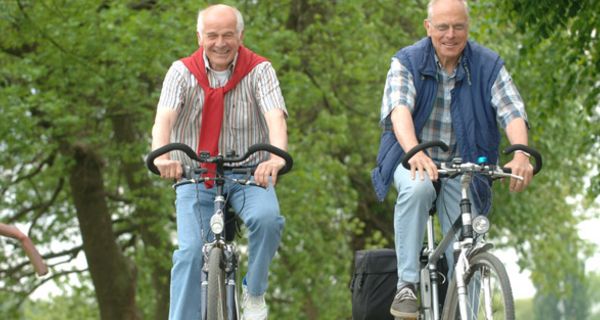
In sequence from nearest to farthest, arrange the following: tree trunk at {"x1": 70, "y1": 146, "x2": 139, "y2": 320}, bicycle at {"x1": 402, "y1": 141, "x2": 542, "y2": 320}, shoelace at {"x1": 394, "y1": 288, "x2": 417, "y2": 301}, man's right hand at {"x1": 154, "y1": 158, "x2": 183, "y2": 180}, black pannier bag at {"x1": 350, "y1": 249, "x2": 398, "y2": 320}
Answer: bicycle at {"x1": 402, "y1": 141, "x2": 542, "y2": 320}
man's right hand at {"x1": 154, "y1": 158, "x2": 183, "y2": 180}
shoelace at {"x1": 394, "y1": 288, "x2": 417, "y2": 301}
black pannier bag at {"x1": 350, "y1": 249, "x2": 398, "y2": 320}
tree trunk at {"x1": 70, "y1": 146, "x2": 139, "y2": 320}

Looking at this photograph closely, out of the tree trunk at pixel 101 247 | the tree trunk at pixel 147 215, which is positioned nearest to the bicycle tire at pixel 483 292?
the tree trunk at pixel 147 215

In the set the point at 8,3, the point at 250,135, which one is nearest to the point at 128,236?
the point at 8,3

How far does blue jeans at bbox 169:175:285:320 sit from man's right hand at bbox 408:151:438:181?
723mm

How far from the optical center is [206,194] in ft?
20.9

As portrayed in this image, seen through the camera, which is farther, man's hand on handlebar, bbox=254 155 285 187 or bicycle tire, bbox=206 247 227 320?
man's hand on handlebar, bbox=254 155 285 187

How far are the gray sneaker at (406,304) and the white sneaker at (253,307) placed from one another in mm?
645

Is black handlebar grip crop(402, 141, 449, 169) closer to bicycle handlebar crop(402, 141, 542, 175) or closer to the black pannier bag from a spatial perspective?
bicycle handlebar crop(402, 141, 542, 175)

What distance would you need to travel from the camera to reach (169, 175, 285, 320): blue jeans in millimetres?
6246

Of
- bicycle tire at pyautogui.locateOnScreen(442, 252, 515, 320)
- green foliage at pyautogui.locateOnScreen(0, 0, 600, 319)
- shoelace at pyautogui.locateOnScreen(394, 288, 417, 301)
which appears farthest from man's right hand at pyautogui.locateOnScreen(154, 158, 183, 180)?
green foliage at pyautogui.locateOnScreen(0, 0, 600, 319)

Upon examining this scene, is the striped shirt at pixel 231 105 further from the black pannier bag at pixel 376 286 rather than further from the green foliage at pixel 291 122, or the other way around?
the green foliage at pixel 291 122

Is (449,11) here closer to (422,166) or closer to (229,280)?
(422,166)

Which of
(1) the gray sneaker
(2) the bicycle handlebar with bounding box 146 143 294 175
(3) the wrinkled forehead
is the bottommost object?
(1) the gray sneaker

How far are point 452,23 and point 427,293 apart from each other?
1321mm

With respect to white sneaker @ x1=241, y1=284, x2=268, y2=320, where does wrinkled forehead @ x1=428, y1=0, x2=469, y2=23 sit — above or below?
above
